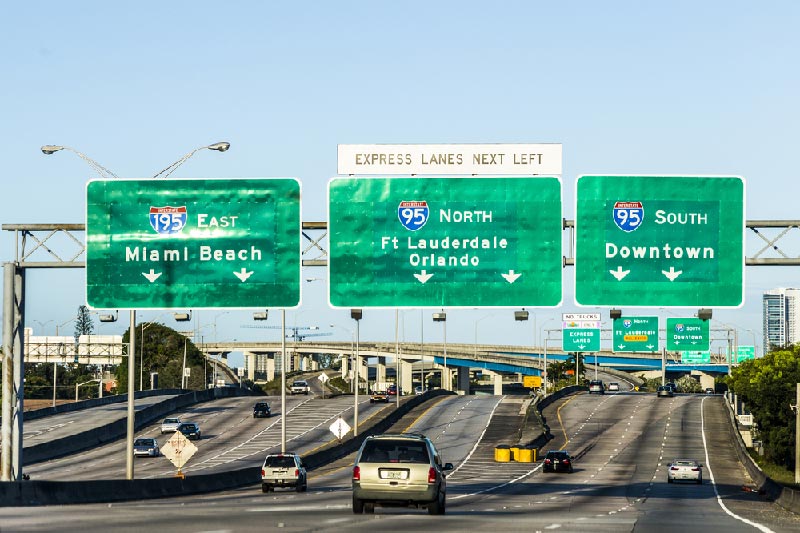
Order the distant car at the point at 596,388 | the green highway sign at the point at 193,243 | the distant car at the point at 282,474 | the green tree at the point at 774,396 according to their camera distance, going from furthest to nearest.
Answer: the distant car at the point at 596,388
the green tree at the point at 774,396
the distant car at the point at 282,474
the green highway sign at the point at 193,243

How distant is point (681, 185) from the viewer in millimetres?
34875

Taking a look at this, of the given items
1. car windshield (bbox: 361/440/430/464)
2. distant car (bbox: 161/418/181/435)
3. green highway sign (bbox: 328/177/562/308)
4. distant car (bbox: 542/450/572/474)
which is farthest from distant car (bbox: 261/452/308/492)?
distant car (bbox: 161/418/181/435)

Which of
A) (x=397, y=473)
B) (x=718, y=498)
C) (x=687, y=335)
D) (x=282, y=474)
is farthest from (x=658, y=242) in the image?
(x=687, y=335)

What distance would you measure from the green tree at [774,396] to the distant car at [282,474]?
198 feet

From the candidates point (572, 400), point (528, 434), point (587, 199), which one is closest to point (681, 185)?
point (587, 199)

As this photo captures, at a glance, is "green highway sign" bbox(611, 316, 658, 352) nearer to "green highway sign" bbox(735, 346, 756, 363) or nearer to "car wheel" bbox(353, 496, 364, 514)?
"green highway sign" bbox(735, 346, 756, 363)

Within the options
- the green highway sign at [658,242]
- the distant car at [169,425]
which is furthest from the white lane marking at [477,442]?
the green highway sign at [658,242]

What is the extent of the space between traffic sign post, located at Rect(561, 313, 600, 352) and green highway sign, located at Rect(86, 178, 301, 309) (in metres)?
97.9

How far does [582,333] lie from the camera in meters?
131

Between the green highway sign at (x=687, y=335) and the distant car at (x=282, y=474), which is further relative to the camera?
the green highway sign at (x=687, y=335)

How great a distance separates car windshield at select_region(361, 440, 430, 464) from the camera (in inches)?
1156

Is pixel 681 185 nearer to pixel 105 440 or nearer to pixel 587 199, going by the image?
pixel 587 199

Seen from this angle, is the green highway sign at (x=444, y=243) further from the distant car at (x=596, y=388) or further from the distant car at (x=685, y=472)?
the distant car at (x=596, y=388)

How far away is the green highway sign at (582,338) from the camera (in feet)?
429
